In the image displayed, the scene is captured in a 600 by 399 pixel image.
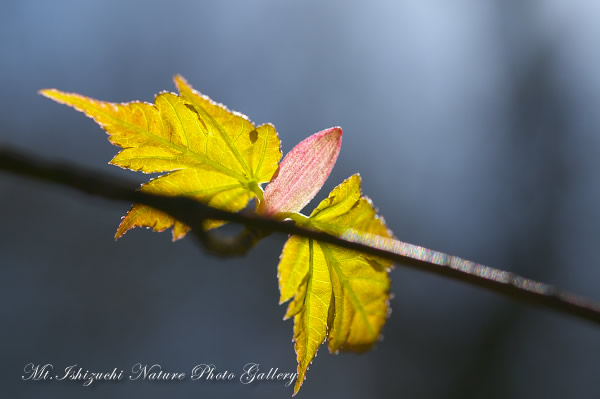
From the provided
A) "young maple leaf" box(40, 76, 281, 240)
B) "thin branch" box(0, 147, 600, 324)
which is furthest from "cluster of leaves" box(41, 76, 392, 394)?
"thin branch" box(0, 147, 600, 324)

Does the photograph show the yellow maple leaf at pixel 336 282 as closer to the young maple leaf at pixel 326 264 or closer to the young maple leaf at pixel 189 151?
the young maple leaf at pixel 326 264

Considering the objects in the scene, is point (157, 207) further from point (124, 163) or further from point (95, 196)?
point (124, 163)

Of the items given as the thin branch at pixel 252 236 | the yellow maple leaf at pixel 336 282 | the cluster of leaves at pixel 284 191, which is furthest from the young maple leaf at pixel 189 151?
the thin branch at pixel 252 236

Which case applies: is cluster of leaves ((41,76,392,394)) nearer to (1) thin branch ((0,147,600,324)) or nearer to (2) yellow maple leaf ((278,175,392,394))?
(2) yellow maple leaf ((278,175,392,394))

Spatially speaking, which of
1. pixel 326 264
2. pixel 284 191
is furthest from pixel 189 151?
pixel 326 264

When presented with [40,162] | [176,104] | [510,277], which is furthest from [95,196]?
[176,104]

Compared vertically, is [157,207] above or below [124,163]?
above
